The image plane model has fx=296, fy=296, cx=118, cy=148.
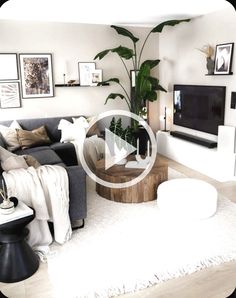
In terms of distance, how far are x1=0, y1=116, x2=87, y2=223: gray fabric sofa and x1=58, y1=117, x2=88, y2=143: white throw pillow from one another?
0.15 metres

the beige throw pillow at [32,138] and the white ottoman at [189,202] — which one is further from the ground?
the beige throw pillow at [32,138]

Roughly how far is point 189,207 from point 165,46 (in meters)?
3.67

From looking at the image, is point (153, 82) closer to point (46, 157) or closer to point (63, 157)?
point (63, 157)

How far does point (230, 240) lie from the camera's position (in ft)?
8.62

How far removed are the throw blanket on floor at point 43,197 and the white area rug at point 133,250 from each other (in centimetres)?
14

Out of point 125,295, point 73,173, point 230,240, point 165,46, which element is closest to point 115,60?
point 165,46

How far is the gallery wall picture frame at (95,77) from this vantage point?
5.38m

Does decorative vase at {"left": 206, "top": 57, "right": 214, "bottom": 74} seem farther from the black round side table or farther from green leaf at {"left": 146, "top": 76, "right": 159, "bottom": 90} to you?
the black round side table

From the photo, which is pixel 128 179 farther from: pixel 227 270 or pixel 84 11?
pixel 84 11

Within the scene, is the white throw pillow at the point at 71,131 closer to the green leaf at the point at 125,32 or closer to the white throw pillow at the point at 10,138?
the white throw pillow at the point at 10,138

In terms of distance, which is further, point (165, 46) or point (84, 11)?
point (165, 46)

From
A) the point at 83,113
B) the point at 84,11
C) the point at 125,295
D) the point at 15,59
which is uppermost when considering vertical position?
the point at 84,11
